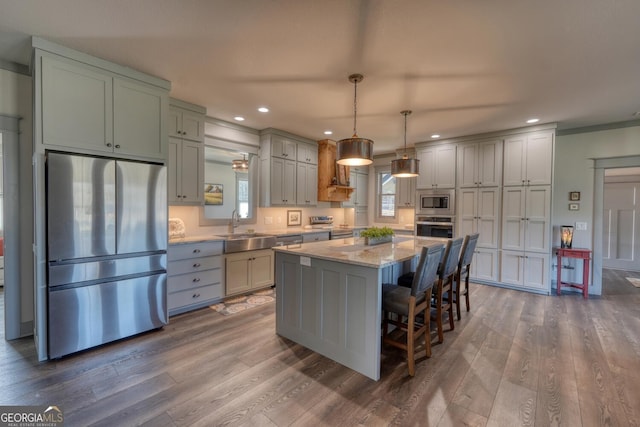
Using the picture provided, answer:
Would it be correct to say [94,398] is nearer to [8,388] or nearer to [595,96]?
[8,388]

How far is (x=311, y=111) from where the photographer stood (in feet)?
12.9

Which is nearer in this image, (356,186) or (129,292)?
(129,292)

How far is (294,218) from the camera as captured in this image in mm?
5664

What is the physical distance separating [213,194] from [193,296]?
1.61 m

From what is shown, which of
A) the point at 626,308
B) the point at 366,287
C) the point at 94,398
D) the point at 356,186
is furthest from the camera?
the point at 356,186

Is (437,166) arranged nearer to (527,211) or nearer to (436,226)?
(436,226)

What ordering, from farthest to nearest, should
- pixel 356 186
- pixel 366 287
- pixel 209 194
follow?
1. pixel 356 186
2. pixel 209 194
3. pixel 366 287

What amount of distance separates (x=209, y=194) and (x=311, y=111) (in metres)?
2.01

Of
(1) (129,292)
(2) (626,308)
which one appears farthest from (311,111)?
(2) (626,308)

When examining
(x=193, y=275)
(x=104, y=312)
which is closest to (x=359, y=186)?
(x=193, y=275)

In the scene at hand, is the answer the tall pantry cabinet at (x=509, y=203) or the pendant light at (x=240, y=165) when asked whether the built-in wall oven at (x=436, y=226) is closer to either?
the tall pantry cabinet at (x=509, y=203)

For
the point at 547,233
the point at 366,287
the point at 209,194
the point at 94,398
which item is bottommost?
the point at 94,398

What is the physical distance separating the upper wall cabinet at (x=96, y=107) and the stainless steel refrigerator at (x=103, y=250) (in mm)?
156

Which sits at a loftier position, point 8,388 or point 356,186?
point 356,186
